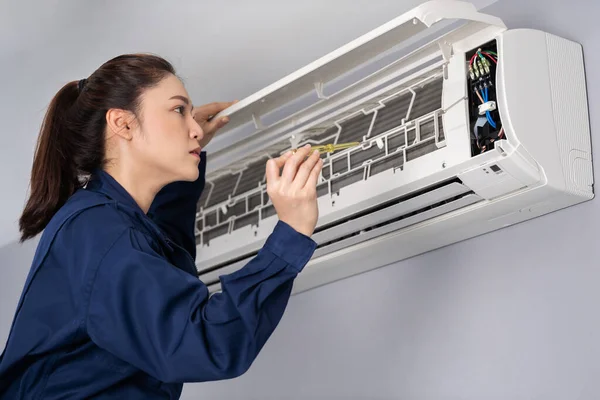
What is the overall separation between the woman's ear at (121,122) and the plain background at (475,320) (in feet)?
2.50

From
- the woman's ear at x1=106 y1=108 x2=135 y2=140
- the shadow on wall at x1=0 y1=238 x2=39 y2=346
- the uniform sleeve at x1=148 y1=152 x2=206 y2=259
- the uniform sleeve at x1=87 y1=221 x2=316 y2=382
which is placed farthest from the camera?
the shadow on wall at x1=0 y1=238 x2=39 y2=346

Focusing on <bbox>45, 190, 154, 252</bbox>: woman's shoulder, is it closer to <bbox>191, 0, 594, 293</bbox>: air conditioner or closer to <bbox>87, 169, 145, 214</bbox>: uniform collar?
<bbox>87, 169, 145, 214</bbox>: uniform collar

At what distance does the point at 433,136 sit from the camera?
1694 millimetres

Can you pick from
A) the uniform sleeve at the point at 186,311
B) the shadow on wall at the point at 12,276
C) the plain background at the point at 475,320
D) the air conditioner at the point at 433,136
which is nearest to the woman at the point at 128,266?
the uniform sleeve at the point at 186,311

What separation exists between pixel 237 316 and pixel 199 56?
1.12 m

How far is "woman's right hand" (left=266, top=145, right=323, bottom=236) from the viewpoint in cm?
133

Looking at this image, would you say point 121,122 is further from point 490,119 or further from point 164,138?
→ point 490,119

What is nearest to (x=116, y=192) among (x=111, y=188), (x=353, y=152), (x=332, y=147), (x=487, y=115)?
(x=111, y=188)

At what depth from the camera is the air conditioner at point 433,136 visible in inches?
63.5

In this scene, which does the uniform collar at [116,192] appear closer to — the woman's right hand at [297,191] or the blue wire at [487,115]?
the woman's right hand at [297,191]

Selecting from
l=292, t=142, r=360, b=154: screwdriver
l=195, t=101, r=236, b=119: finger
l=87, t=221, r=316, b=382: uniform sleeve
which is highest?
l=195, t=101, r=236, b=119: finger

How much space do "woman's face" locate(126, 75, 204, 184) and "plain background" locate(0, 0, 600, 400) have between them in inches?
25.4

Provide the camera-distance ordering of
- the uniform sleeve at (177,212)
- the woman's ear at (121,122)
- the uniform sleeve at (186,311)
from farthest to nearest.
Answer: the uniform sleeve at (177,212) → the woman's ear at (121,122) → the uniform sleeve at (186,311)

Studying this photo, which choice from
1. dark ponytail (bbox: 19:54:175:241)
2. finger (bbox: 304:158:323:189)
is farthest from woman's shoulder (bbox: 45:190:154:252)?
finger (bbox: 304:158:323:189)
